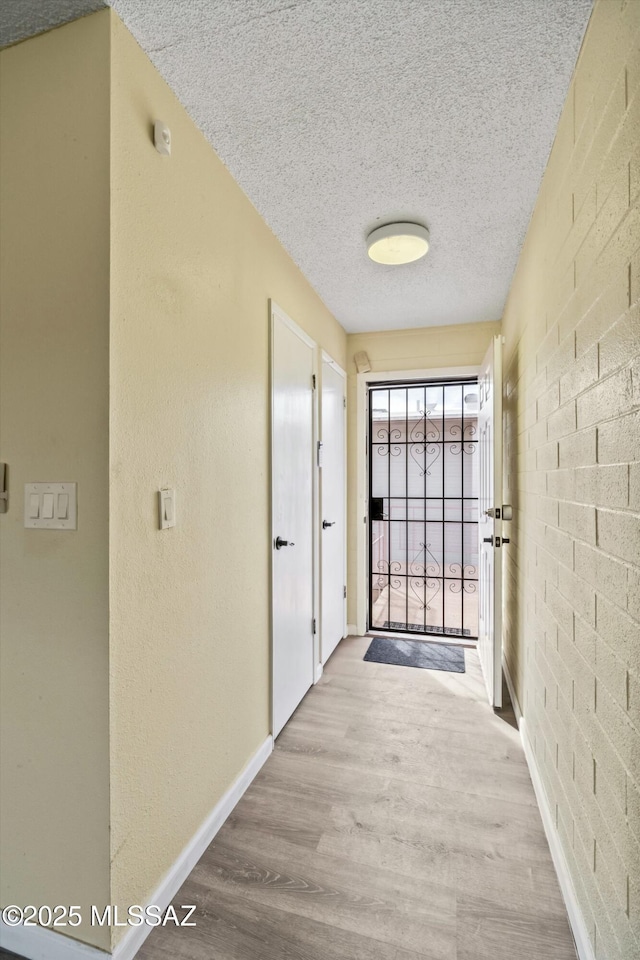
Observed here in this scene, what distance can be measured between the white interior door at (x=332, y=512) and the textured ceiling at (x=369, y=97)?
1.19 meters

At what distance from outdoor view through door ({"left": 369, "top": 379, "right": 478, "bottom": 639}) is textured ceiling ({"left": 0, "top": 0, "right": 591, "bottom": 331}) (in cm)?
174

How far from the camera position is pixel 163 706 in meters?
1.34

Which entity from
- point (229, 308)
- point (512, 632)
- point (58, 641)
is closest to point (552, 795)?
point (512, 632)

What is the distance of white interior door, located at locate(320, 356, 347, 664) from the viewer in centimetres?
302

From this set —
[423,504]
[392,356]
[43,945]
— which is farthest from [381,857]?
[392,356]

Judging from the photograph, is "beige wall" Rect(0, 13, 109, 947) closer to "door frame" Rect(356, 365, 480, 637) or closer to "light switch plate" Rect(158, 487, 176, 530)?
"light switch plate" Rect(158, 487, 176, 530)

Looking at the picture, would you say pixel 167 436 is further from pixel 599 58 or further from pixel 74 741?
pixel 599 58

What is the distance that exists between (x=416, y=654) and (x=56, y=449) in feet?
9.39

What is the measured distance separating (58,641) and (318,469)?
192cm

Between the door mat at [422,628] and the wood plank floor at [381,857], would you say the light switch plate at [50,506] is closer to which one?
the wood plank floor at [381,857]

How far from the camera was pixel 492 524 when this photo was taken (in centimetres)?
257

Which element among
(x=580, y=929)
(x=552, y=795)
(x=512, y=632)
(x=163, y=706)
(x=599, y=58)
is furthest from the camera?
(x=512, y=632)

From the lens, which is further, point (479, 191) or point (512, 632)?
point (512, 632)

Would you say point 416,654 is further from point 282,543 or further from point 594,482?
point 594,482
